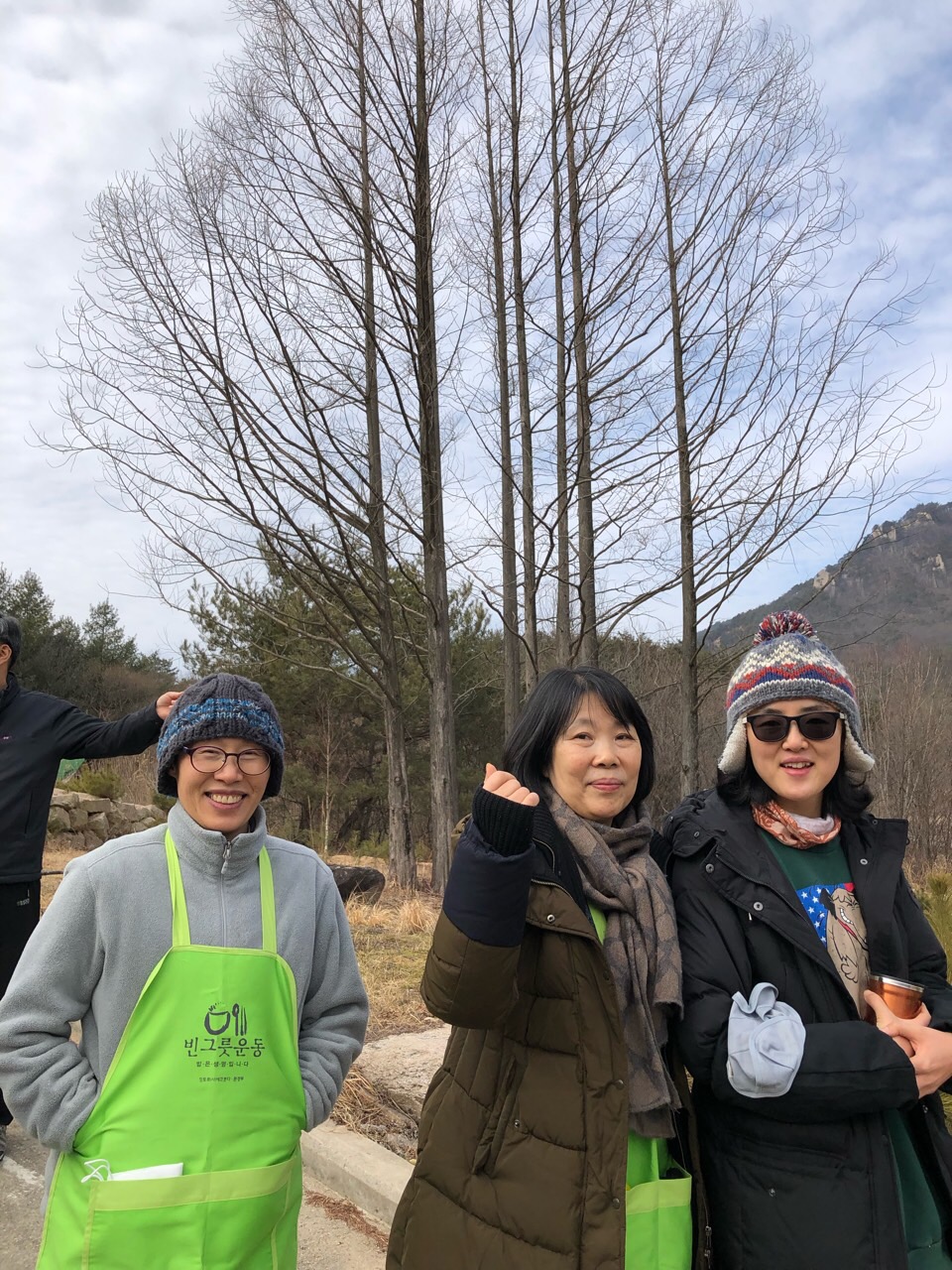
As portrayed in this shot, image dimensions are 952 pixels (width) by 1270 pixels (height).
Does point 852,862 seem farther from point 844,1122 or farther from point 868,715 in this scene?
point 868,715

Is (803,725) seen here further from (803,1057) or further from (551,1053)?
(551,1053)

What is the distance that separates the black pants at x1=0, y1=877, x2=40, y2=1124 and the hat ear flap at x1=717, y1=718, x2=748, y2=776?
288 centimetres

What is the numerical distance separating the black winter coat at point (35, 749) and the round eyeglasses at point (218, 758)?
64.9 inches

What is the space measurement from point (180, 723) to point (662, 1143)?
1.29 m

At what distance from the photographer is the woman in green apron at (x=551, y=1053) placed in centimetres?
158

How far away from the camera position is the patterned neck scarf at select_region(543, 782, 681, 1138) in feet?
5.65

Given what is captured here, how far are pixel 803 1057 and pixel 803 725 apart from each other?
0.66 m

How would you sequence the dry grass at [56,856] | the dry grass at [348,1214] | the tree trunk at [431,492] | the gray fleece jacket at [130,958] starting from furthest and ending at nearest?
the dry grass at [56,856] < the tree trunk at [431,492] < the dry grass at [348,1214] < the gray fleece jacket at [130,958]

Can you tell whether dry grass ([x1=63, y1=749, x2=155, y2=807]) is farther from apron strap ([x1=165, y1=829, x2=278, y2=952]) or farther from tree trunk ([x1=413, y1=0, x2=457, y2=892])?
apron strap ([x1=165, y1=829, x2=278, y2=952])

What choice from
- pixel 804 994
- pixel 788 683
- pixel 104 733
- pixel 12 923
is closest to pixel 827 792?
pixel 788 683

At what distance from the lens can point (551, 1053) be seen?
167 cm

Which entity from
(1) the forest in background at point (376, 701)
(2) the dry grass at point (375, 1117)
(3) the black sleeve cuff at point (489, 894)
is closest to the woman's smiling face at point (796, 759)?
(3) the black sleeve cuff at point (489, 894)

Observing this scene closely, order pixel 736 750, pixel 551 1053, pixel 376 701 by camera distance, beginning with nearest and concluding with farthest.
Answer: pixel 551 1053, pixel 736 750, pixel 376 701

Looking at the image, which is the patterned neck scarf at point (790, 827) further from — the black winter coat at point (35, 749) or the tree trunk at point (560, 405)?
the tree trunk at point (560, 405)
